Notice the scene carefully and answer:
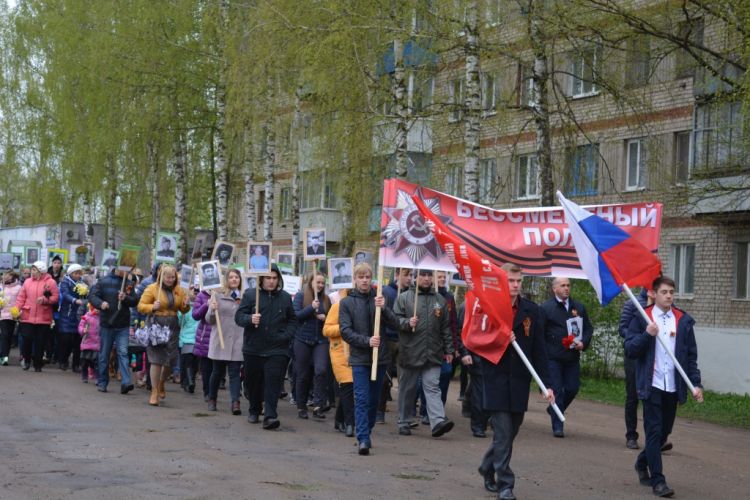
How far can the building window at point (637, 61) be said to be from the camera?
18281mm

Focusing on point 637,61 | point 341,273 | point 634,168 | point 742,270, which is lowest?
point 341,273

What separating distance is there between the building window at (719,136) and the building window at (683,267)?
10.1ft

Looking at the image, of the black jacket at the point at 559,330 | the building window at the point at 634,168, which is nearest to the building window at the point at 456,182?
the building window at the point at 634,168

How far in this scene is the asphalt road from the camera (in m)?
9.58

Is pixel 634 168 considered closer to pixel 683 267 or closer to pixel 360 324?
pixel 683 267

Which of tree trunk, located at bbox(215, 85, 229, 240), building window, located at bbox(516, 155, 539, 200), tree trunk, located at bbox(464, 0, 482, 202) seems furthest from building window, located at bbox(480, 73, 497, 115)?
tree trunk, located at bbox(215, 85, 229, 240)

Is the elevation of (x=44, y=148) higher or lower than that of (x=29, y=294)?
higher

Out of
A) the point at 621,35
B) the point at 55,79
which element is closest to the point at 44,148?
the point at 55,79

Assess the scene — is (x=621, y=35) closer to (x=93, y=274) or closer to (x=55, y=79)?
(x=93, y=274)

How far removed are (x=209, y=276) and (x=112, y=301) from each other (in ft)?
6.47

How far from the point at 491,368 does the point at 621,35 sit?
30.5 feet

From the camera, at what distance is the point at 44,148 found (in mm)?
47500

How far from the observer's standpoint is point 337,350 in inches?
547

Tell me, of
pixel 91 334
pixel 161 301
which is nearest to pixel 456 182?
pixel 91 334
